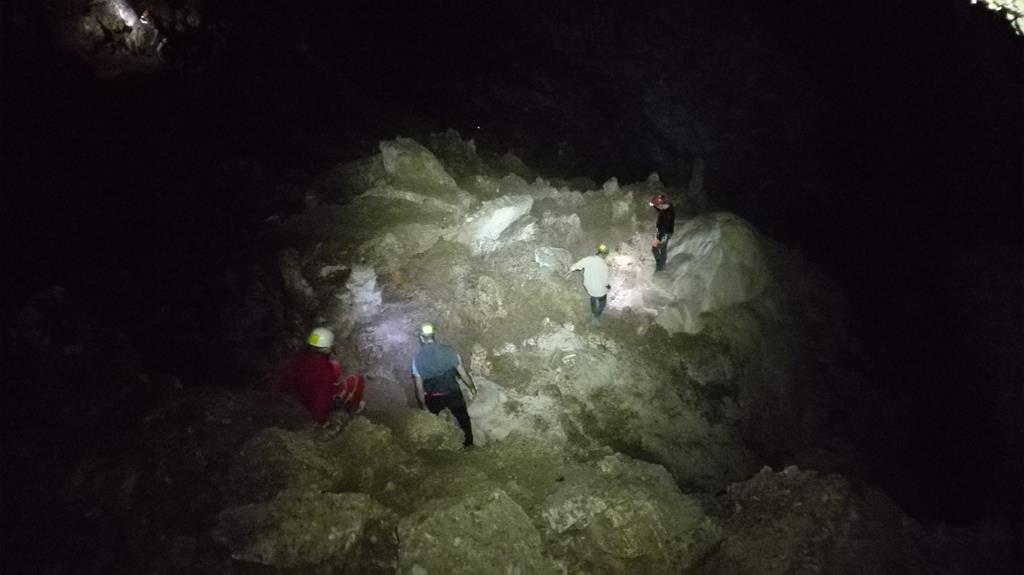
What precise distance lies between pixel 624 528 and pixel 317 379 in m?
3.82

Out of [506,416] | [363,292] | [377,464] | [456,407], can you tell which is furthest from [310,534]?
[363,292]

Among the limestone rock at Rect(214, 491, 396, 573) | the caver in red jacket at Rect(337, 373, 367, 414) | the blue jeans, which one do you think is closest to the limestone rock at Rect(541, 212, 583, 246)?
the blue jeans

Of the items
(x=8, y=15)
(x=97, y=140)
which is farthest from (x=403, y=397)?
(x=8, y=15)

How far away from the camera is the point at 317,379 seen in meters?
6.50

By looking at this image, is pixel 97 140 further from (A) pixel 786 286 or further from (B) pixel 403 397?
(A) pixel 786 286

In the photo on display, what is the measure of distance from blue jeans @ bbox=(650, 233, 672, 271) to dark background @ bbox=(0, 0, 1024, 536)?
424 cm

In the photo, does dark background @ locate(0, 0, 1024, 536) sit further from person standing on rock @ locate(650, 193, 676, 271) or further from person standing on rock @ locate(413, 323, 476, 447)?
person standing on rock @ locate(650, 193, 676, 271)

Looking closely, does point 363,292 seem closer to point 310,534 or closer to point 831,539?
point 310,534

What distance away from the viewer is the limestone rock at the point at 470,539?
521 centimetres

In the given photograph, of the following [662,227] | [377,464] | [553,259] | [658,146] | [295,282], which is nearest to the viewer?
[377,464]

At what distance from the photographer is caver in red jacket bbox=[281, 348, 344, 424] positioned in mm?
6500

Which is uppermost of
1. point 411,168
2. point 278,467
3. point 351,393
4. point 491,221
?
point 278,467

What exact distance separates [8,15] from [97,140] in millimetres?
3317

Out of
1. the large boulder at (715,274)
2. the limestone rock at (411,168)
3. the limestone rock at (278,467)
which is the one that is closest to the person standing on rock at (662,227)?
the large boulder at (715,274)
